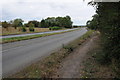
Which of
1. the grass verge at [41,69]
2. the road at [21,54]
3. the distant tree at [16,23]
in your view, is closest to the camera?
the grass verge at [41,69]

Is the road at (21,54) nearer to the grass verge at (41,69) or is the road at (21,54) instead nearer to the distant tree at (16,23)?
the grass verge at (41,69)

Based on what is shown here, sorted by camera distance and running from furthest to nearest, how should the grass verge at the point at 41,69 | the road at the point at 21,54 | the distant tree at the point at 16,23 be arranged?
the distant tree at the point at 16,23, the road at the point at 21,54, the grass verge at the point at 41,69

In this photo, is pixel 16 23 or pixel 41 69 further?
pixel 16 23

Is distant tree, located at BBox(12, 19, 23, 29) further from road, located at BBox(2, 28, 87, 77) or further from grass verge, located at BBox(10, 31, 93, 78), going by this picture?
grass verge, located at BBox(10, 31, 93, 78)

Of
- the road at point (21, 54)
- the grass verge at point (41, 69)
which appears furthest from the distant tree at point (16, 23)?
the grass verge at point (41, 69)

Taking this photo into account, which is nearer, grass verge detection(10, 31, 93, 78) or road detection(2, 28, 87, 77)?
grass verge detection(10, 31, 93, 78)

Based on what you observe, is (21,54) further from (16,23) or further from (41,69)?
(16,23)

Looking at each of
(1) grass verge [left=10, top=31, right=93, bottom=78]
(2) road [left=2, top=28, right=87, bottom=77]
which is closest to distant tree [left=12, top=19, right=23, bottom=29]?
(2) road [left=2, top=28, right=87, bottom=77]

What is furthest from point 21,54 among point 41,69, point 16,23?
point 16,23

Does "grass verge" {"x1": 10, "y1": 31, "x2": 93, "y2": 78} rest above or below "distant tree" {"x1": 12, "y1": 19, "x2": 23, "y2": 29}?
below

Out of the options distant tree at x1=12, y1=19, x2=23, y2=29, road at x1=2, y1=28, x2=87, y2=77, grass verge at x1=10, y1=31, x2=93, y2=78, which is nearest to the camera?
grass verge at x1=10, y1=31, x2=93, y2=78

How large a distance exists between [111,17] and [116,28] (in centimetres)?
47

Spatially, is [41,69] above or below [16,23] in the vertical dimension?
below

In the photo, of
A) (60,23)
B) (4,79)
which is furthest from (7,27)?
(60,23)
